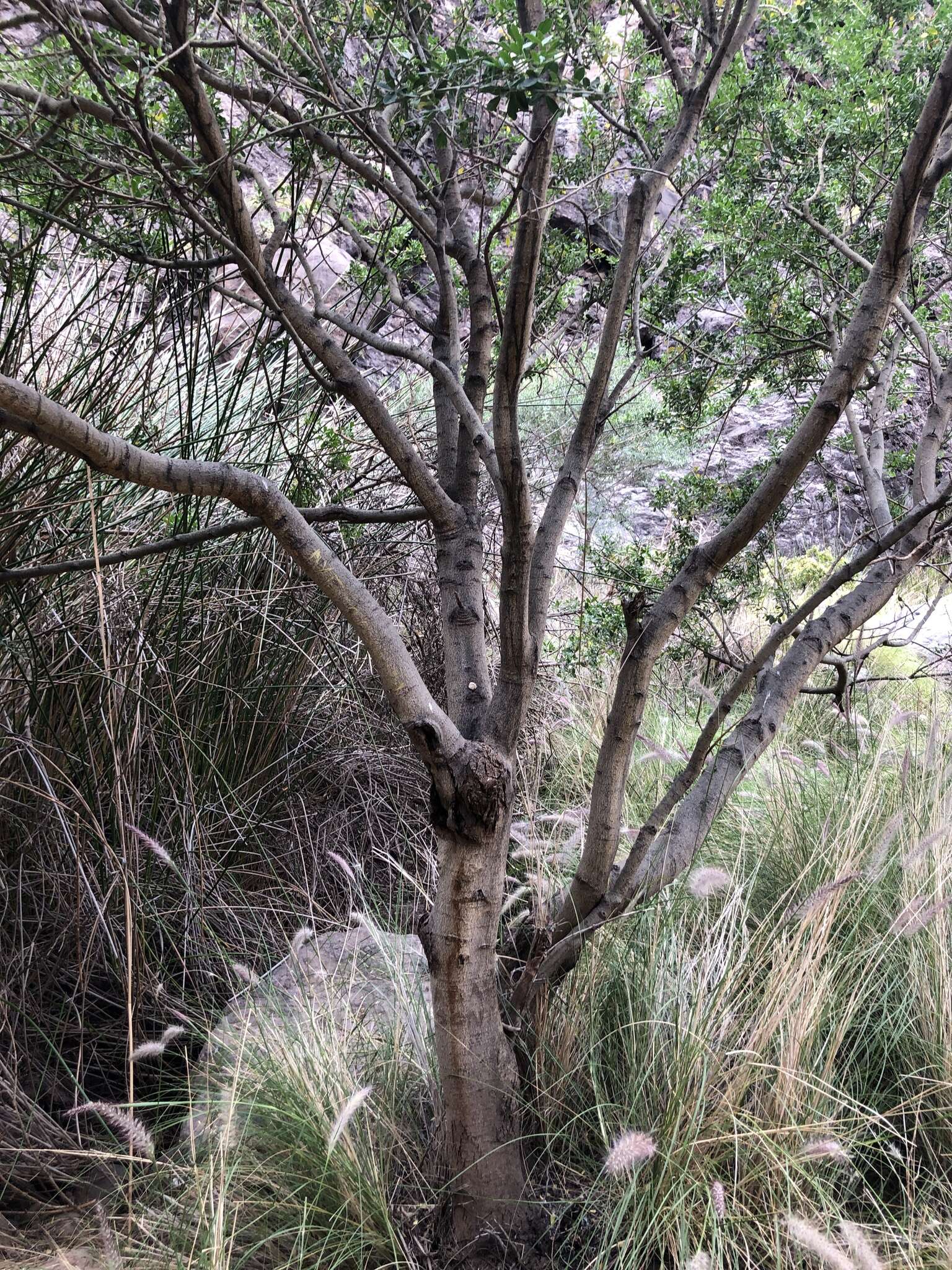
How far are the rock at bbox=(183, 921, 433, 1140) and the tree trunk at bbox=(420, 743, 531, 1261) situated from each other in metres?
0.36

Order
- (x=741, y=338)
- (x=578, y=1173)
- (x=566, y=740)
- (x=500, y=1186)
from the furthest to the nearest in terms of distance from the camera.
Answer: (x=566, y=740)
(x=741, y=338)
(x=578, y=1173)
(x=500, y=1186)

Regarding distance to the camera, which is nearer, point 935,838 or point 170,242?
point 935,838

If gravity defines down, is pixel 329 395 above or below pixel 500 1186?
above

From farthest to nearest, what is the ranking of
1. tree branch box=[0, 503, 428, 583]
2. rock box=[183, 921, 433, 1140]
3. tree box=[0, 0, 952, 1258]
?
rock box=[183, 921, 433, 1140] → tree branch box=[0, 503, 428, 583] → tree box=[0, 0, 952, 1258]

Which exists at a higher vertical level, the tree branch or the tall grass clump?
the tree branch

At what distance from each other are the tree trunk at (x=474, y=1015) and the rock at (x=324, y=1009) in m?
0.36

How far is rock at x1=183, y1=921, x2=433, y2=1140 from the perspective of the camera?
203 cm

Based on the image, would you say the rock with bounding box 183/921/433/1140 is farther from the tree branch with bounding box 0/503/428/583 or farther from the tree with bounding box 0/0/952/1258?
the tree branch with bounding box 0/503/428/583

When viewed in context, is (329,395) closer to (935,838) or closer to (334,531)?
(334,531)

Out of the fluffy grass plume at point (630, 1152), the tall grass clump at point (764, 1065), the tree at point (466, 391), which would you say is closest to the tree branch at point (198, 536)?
the tree at point (466, 391)

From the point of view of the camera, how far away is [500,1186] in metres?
1.69

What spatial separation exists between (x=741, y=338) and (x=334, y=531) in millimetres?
1725

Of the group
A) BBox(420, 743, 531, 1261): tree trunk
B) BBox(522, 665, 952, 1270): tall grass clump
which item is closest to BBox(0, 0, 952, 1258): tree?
BBox(420, 743, 531, 1261): tree trunk

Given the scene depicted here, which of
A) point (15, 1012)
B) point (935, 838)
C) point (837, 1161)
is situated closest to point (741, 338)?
point (935, 838)
